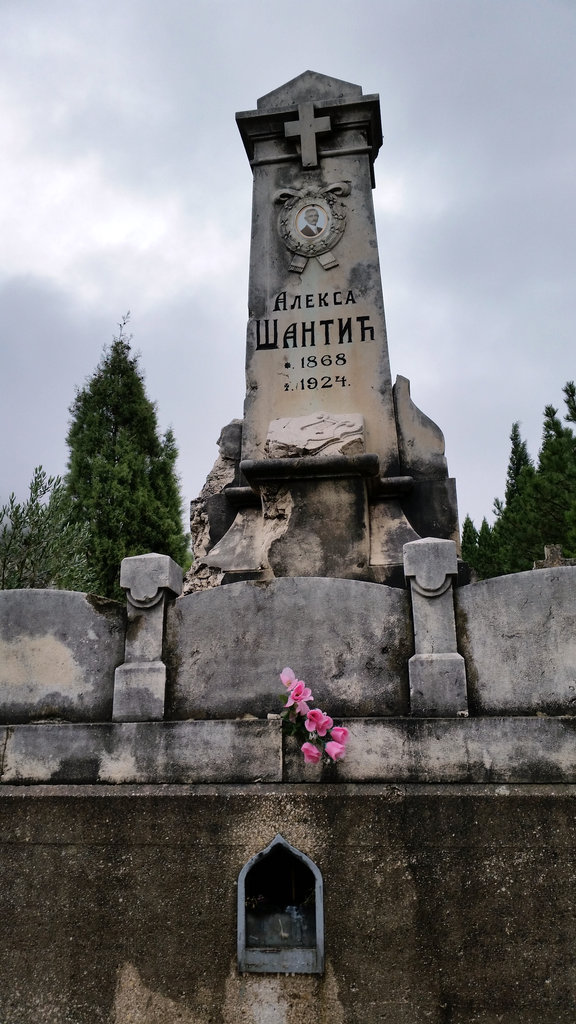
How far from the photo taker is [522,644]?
12.4 feet

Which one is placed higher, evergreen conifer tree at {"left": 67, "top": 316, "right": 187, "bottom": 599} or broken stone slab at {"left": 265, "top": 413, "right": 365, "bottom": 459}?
evergreen conifer tree at {"left": 67, "top": 316, "right": 187, "bottom": 599}

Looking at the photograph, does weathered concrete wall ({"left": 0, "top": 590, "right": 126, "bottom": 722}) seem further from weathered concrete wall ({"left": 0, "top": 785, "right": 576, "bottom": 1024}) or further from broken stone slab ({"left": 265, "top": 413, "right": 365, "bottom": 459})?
broken stone slab ({"left": 265, "top": 413, "right": 365, "bottom": 459})

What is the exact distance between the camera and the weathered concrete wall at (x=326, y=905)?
10.6 ft

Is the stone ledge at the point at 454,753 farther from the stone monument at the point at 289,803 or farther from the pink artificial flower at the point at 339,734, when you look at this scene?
the pink artificial flower at the point at 339,734

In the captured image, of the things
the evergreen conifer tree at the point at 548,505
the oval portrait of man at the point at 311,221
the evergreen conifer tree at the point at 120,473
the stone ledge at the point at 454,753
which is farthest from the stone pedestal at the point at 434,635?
the evergreen conifer tree at the point at 548,505

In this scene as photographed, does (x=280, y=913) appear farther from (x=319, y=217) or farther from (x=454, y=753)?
(x=319, y=217)

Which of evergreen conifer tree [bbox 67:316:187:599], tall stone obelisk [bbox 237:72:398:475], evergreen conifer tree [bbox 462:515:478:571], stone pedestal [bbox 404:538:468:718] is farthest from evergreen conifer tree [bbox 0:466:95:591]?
evergreen conifer tree [bbox 462:515:478:571]

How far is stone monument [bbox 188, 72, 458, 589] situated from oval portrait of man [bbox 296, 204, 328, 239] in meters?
0.01

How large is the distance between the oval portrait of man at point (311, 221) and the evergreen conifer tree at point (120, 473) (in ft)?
29.2

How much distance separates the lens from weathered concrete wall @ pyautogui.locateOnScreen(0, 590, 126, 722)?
4098 millimetres

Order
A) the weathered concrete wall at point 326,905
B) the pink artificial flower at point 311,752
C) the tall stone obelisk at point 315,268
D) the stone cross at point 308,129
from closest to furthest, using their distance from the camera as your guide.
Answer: the weathered concrete wall at point 326,905, the pink artificial flower at point 311,752, the tall stone obelisk at point 315,268, the stone cross at point 308,129

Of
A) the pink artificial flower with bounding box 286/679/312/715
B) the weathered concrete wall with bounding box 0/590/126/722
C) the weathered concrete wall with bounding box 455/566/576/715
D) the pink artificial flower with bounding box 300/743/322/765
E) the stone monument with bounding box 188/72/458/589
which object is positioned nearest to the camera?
the pink artificial flower with bounding box 300/743/322/765

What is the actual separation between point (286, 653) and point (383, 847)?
3.29 ft

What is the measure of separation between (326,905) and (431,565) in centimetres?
159
